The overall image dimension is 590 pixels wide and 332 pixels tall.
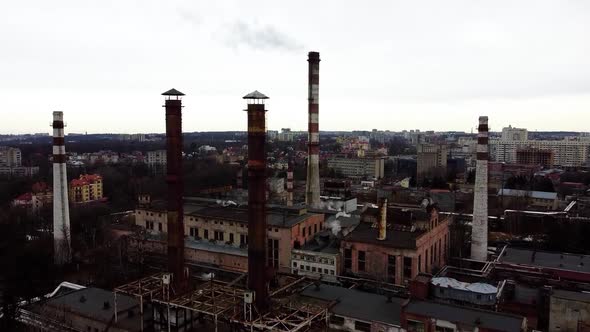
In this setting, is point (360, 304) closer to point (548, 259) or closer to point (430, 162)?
point (548, 259)

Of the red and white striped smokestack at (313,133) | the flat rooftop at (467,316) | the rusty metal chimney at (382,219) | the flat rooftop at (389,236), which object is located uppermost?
the red and white striped smokestack at (313,133)

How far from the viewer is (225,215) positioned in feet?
116

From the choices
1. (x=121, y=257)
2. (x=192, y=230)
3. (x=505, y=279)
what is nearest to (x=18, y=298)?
(x=121, y=257)

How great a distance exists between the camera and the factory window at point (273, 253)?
107ft

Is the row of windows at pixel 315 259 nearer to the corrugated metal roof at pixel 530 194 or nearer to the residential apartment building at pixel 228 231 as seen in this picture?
the residential apartment building at pixel 228 231

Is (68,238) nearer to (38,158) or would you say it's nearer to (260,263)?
(260,263)

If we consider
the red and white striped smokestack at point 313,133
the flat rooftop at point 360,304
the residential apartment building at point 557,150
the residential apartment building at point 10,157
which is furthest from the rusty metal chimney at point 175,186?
the residential apartment building at point 557,150

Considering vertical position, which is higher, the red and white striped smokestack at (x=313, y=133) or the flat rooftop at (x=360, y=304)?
the red and white striped smokestack at (x=313, y=133)

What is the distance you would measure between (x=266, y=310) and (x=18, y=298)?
15.1 m

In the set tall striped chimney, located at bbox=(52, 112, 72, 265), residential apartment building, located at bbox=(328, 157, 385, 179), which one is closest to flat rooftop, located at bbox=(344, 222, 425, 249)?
tall striped chimney, located at bbox=(52, 112, 72, 265)

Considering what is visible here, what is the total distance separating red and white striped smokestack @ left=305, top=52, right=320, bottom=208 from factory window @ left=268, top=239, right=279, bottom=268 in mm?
12786

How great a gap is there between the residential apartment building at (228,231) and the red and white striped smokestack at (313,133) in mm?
8057

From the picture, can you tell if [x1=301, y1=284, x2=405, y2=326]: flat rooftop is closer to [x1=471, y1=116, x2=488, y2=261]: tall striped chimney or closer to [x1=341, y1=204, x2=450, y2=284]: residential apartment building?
[x1=341, y1=204, x2=450, y2=284]: residential apartment building

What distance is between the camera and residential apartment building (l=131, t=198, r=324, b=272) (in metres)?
32.2
